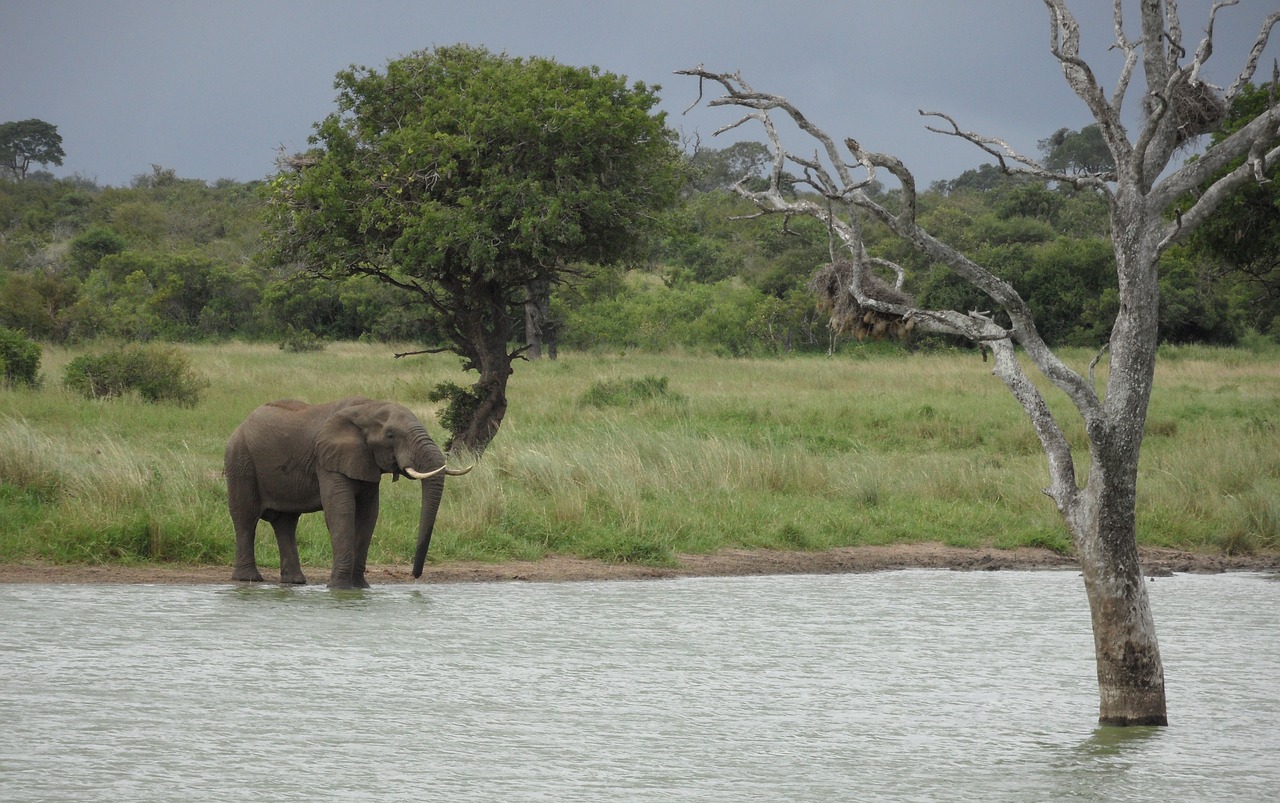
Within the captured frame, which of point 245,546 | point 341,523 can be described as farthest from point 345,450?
point 245,546

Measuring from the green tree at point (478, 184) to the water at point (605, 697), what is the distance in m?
5.89

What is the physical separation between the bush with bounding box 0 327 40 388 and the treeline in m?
8.85

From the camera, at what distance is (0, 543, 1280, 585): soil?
38.2ft

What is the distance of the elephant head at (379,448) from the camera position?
36.2ft

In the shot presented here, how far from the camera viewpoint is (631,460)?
15.6 m

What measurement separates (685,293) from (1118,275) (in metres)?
39.1

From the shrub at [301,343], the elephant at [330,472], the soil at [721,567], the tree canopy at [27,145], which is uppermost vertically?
the tree canopy at [27,145]

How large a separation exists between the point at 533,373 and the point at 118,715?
22808mm

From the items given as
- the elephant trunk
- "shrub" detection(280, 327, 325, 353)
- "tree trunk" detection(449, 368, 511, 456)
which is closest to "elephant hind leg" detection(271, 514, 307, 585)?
the elephant trunk

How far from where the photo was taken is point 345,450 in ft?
36.2

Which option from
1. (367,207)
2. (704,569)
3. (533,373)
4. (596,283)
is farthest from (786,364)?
(704,569)

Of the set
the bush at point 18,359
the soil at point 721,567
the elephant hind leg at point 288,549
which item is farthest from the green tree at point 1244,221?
the bush at point 18,359

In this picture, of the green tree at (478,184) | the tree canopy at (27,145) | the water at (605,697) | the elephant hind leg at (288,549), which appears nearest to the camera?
the water at (605,697)

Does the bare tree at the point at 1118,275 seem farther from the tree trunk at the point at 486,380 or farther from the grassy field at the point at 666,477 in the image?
the tree trunk at the point at 486,380
